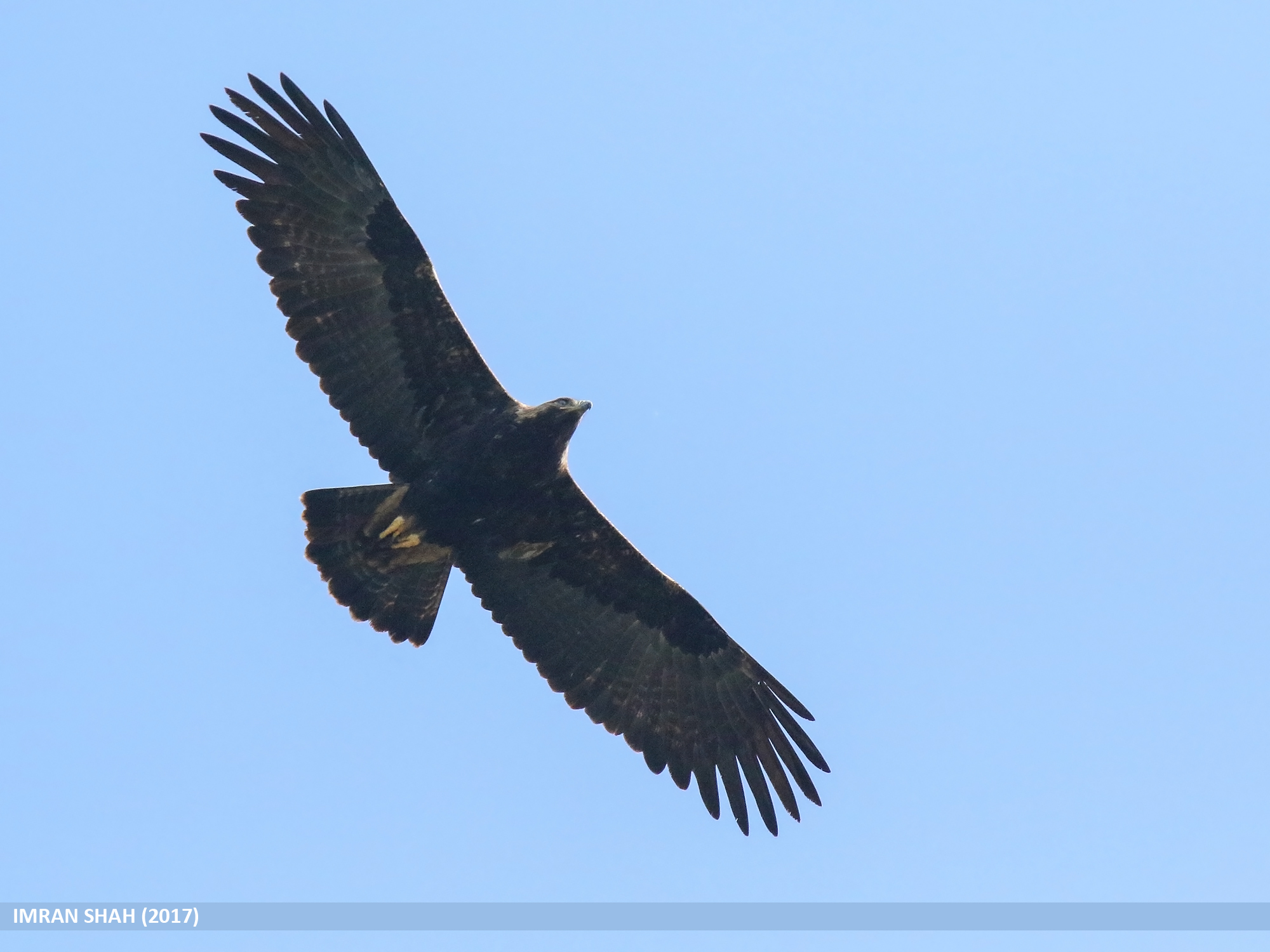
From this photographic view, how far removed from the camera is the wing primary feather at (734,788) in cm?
1452

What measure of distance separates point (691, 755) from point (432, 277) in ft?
17.1

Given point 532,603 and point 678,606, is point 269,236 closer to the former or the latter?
point 532,603

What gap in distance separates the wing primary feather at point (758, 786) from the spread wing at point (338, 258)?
4.47 m

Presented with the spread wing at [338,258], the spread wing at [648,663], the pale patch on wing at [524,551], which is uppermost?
the spread wing at [338,258]

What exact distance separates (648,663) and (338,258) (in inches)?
191

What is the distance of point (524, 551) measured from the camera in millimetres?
14328

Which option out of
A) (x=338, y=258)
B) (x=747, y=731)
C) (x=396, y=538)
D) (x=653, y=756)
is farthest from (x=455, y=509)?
(x=747, y=731)

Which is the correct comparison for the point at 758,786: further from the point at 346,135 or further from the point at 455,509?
the point at 346,135

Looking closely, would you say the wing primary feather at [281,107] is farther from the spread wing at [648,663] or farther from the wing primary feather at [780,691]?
the wing primary feather at [780,691]

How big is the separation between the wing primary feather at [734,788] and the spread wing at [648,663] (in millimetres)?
11

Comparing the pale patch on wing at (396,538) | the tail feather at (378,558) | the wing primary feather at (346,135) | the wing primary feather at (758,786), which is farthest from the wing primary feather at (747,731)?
the wing primary feather at (346,135)

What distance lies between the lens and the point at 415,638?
14219 mm

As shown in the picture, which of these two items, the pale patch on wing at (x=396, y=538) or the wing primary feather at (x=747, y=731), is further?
the wing primary feather at (x=747, y=731)

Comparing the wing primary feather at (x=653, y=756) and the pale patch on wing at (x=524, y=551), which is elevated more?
the pale patch on wing at (x=524, y=551)
